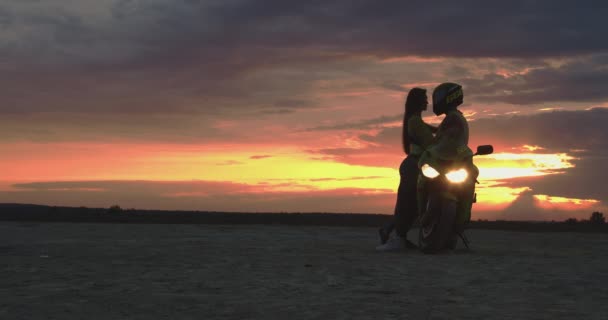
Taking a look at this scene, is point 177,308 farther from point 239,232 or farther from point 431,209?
point 239,232

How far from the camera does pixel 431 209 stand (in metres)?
9.67

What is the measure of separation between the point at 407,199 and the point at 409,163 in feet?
1.58

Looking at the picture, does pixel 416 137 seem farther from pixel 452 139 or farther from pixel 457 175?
pixel 457 175

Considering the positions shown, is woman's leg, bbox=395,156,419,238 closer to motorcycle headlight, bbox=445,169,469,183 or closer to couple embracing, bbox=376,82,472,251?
couple embracing, bbox=376,82,472,251

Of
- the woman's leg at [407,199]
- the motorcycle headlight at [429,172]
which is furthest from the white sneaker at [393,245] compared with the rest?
the motorcycle headlight at [429,172]

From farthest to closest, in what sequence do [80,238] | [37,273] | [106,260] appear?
[80,238] < [106,260] < [37,273]

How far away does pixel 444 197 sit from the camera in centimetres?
953

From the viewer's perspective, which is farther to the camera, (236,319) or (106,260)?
(106,260)

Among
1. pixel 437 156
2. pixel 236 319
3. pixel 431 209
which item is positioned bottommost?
pixel 236 319

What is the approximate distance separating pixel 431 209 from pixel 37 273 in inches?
186

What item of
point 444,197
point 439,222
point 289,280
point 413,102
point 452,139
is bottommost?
point 289,280

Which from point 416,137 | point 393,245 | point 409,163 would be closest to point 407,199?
point 409,163

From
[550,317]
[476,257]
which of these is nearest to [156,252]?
[476,257]

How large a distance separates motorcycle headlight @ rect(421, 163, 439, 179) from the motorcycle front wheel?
254 mm
